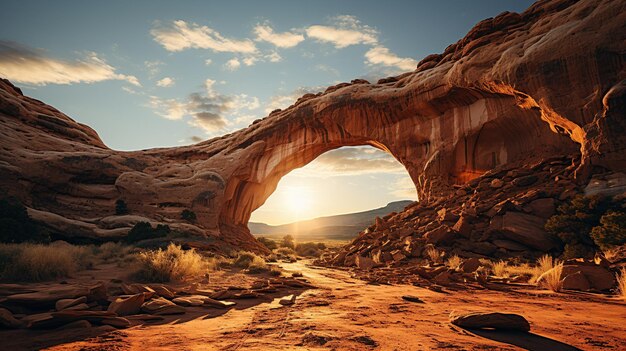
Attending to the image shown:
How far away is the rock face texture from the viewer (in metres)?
12.3

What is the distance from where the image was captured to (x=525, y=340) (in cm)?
303

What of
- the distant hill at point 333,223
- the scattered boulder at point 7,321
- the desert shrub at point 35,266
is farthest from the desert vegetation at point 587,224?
the distant hill at point 333,223

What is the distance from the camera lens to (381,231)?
1672 cm

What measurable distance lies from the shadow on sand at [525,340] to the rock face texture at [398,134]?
9796 millimetres

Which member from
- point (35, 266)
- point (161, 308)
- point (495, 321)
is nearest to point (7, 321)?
point (161, 308)

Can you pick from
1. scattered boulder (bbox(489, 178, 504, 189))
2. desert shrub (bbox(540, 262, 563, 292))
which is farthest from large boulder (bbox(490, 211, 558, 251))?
desert shrub (bbox(540, 262, 563, 292))

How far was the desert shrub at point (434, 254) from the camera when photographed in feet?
35.7

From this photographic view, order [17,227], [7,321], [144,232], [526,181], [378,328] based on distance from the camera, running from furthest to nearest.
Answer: [144,232], [17,227], [526,181], [378,328], [7,321]

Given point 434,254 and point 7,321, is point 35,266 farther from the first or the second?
point 434,254

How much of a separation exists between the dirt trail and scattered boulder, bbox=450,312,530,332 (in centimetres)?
11

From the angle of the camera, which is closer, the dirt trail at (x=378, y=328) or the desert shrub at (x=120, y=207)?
the dirt trail at (x=378, y=328)

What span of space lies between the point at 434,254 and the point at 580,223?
4745 mm

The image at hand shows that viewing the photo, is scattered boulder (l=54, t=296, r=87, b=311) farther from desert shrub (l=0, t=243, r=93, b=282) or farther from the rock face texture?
the rock face texture

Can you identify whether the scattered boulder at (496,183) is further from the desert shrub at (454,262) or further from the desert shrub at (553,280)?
the desert shrub at (553,280)
